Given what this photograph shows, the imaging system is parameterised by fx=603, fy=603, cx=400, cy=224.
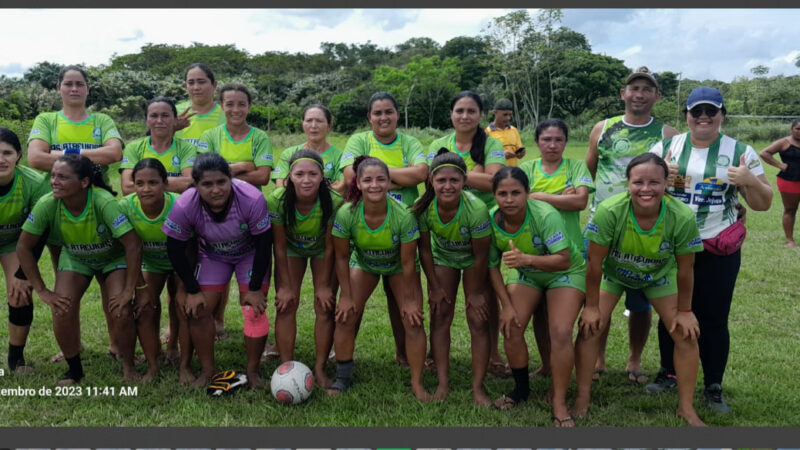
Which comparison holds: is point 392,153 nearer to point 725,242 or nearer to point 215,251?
point 215,251

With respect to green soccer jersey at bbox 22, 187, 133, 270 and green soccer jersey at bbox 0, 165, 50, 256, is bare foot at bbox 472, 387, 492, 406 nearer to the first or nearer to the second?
green soccer jersey at bbox 22, 187, 133, 270

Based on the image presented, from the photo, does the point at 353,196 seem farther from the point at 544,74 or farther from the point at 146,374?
the point at 544,74

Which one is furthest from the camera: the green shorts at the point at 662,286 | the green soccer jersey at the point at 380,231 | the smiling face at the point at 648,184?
the green soccer jersey at the point at 380,231

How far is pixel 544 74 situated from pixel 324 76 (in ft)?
67.0

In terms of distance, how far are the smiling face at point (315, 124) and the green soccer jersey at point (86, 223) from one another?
185 centimetres

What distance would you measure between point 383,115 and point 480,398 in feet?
8.09

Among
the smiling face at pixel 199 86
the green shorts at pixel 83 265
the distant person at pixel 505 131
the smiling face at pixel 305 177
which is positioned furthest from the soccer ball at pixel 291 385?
the distant person at pixel 505 131

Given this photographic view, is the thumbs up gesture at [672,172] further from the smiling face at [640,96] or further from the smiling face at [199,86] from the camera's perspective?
the smiling face at [199,86]

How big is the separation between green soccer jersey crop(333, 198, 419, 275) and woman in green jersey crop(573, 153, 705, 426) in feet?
4.46

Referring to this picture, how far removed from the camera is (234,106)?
5492mm

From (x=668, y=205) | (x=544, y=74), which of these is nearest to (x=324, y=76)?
(x=544, y=74)

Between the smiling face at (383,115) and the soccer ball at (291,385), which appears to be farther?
the smiling face at (383,115)

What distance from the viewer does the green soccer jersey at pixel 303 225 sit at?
495cm

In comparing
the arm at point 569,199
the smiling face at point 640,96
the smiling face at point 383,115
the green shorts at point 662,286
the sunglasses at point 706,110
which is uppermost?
the smiling face at point 640,96
